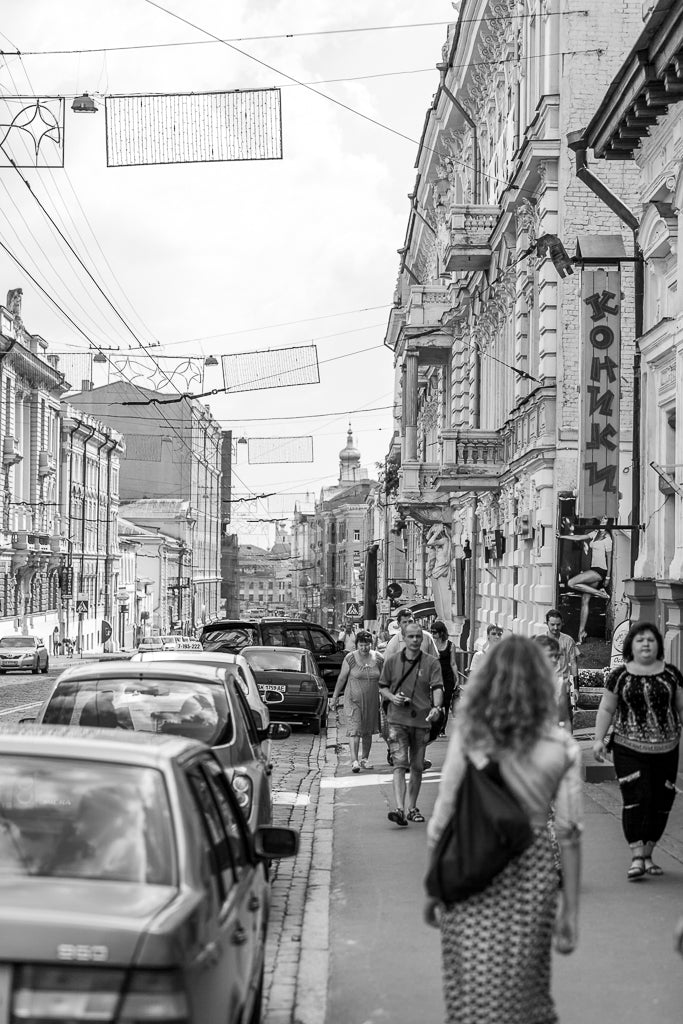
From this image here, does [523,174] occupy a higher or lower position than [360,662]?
higher

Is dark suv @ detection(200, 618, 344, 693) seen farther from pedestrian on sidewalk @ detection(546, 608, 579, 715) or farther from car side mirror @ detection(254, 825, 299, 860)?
car side mirror @ detection(254, 825, 299, 860)

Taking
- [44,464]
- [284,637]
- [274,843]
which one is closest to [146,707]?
[274,843]

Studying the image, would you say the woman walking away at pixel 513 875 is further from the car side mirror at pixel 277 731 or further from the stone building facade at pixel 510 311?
the stone building facade at pixel 510 311

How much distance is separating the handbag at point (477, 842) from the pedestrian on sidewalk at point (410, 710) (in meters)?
7.34

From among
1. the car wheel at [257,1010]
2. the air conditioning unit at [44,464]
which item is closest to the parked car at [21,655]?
the air conditioning unit at [44,464]

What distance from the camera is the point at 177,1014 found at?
374cm

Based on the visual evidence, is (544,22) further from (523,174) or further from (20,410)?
(20,410)

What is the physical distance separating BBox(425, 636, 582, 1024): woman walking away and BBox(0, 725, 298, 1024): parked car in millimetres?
731

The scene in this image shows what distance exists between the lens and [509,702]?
4641 mm

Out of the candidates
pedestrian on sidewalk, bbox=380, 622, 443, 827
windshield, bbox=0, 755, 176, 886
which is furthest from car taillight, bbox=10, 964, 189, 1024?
pedestrian on sidewalk, bbox=380, 622, 443, 827

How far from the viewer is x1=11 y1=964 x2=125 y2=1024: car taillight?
368 centimetres

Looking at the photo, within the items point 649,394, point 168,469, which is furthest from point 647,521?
point 168,469

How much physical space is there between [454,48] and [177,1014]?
29.8 m

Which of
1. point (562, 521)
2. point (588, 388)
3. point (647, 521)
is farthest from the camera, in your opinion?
point (562, 521)
